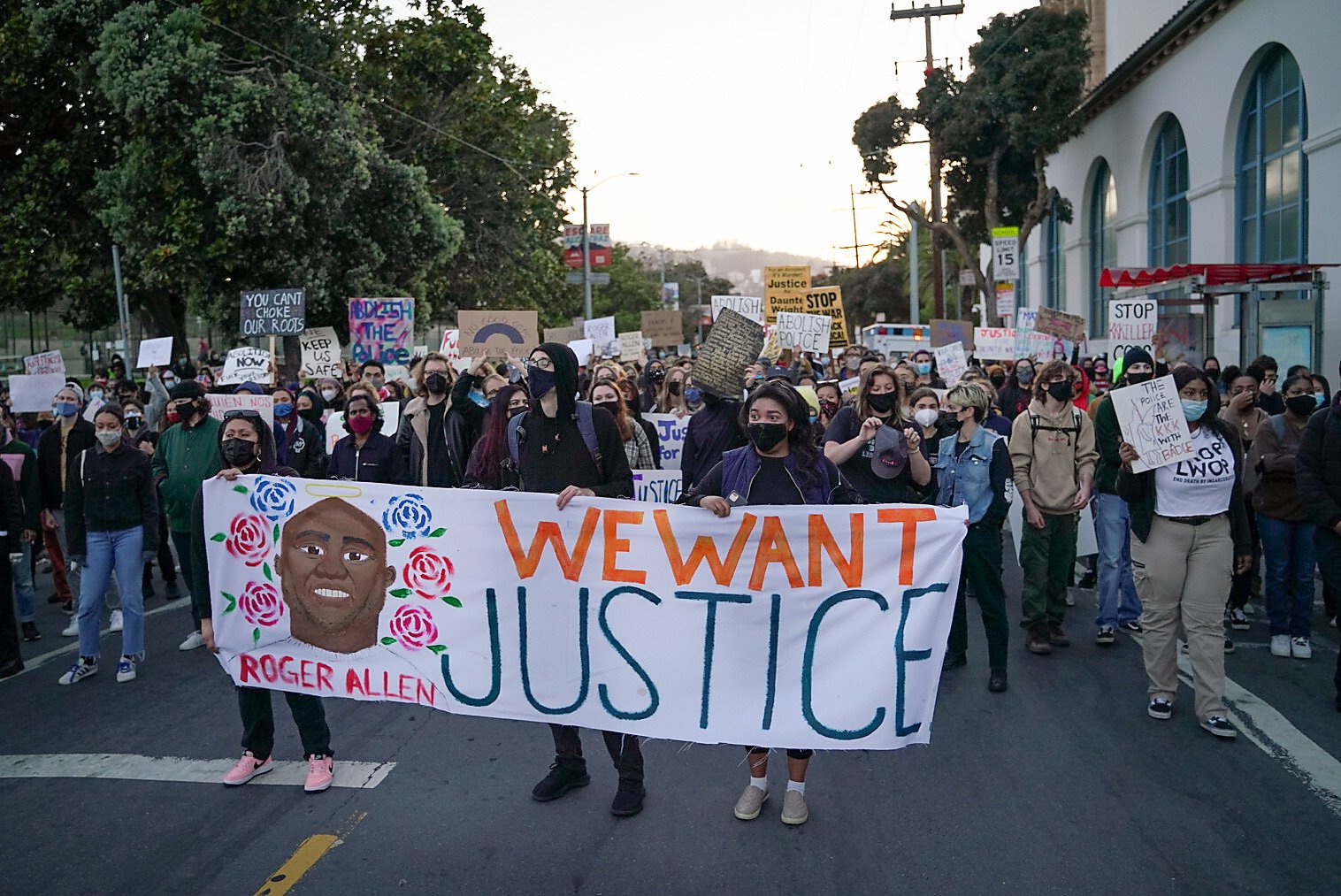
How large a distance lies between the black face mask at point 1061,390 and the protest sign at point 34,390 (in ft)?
35.2

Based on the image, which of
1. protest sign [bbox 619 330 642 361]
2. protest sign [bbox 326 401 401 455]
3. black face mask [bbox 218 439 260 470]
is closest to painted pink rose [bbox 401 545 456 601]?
black face mask [bbox 218 439 260 470]

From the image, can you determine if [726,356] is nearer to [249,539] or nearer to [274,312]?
[249,539]

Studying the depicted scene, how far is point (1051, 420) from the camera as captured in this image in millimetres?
7812

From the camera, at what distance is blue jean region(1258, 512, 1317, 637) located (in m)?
7.67

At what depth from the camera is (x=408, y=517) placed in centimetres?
533

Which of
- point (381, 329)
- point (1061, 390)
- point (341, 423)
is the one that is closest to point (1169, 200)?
point (381, 329)

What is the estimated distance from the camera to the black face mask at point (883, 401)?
6570 millimetres

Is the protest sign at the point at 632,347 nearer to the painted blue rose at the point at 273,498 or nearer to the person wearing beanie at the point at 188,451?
the person wearing beanie at the point at 188,451

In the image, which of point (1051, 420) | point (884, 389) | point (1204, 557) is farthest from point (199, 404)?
point (1204, 557)

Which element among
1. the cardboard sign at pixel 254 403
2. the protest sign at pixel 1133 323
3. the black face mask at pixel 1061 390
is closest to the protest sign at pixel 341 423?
the cardboard sign at pixel 254 403

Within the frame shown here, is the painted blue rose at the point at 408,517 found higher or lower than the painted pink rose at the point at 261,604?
higher

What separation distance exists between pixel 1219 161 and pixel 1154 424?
56.6ft

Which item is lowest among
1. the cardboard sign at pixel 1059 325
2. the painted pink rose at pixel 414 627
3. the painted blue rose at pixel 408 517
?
the painted pink rose at pixel 414 627

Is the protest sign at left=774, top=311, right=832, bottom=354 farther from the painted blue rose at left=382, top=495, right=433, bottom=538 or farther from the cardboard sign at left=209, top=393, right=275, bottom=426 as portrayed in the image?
the painted blue rose at left=382, top=495, right=433, bottom=538
